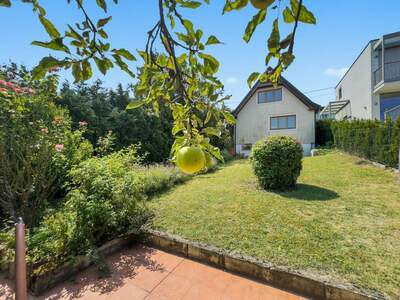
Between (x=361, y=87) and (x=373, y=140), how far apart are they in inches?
345

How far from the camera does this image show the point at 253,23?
26.8 inches

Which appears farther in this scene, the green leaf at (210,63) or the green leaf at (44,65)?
the green leaf at (210,63)

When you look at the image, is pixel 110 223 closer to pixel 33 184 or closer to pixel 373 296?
pixel 33 184

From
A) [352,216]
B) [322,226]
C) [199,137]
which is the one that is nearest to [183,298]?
[199,137]

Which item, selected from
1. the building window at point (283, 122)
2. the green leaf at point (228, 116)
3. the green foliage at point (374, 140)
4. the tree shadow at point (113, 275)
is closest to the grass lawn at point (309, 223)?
the tree shadow at point (113, 275)

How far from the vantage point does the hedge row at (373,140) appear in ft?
20.1

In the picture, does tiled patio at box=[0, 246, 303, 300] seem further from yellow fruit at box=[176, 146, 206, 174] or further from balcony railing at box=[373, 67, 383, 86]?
balcony railing at box=[373, 67, 383, 86]

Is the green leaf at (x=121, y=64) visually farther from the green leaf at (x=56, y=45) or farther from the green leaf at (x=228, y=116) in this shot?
the green leaf at (x=228, y=116)

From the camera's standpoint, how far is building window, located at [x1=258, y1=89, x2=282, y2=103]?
14688mm

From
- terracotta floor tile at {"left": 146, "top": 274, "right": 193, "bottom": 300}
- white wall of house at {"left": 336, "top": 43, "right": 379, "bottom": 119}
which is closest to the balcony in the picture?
white wall of house at {"left": 336, "top": 43, "right": 379, "bottom": 119}

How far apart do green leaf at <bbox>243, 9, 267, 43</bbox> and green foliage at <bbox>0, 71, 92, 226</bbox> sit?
4177 mm

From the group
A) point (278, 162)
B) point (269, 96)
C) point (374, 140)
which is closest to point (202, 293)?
point (278, 162)

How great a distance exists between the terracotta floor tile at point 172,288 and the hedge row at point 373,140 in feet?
23.0

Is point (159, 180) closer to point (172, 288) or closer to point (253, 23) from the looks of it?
point (172, 288)
